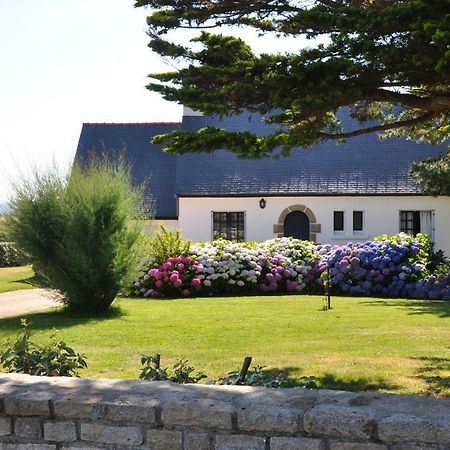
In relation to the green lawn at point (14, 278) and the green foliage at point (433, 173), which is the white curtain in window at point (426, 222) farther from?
the green lawn at point (14, 278)

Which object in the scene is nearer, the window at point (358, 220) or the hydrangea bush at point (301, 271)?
the hydrangea bush at point (301, 271)

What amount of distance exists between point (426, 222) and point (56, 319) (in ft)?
52.7

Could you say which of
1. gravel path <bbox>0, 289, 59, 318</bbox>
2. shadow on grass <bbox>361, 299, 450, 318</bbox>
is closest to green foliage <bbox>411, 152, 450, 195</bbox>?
shadow on grass <bbox>361, 299, 450, 318</bbox>

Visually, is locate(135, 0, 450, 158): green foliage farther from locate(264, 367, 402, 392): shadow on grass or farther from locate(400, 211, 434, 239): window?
locate(400, 211, 434, 239): window

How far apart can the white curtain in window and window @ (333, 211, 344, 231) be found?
273cm

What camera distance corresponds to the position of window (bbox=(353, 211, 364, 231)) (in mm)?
25203

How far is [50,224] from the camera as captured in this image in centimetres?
1311

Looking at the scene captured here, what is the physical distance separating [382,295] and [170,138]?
11689mm

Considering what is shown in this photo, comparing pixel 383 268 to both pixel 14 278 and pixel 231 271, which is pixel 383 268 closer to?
pixel 231 271

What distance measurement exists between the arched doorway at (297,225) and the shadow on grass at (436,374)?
16.9 meters

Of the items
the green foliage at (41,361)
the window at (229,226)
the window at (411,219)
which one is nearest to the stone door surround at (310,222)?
the window at (229,226)

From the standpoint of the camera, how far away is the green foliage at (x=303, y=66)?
6293 mm

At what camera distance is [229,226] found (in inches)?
1011

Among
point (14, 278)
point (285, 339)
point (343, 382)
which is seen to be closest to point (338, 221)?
point (14, 278)
